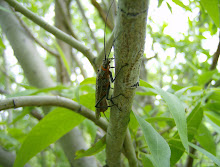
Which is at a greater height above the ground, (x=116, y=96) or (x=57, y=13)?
(x=57, y=13)

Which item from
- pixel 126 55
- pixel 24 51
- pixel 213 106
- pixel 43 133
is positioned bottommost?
pixel 43 133

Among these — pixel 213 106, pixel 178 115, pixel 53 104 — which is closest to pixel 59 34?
pixel 53 104

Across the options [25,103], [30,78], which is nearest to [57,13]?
[30,78]

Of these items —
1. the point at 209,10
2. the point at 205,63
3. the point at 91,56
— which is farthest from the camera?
the point at 205,63

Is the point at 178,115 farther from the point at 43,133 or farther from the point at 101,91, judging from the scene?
the point at 43,133

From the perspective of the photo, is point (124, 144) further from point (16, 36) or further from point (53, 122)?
point (16, 36)

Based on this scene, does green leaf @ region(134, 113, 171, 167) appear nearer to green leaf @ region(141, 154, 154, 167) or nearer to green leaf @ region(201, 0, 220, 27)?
green leaf @ region(141, 154, 154, 167)

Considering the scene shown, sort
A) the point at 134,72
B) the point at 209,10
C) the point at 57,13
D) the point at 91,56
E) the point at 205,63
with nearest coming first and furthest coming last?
the point at 134,72, the point at 209,10, the point at 91,56, the point at 205,63, the point at 57,13

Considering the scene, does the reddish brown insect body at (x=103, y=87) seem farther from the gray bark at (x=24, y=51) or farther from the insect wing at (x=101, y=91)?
the gray bark at (x=24, y=51)
